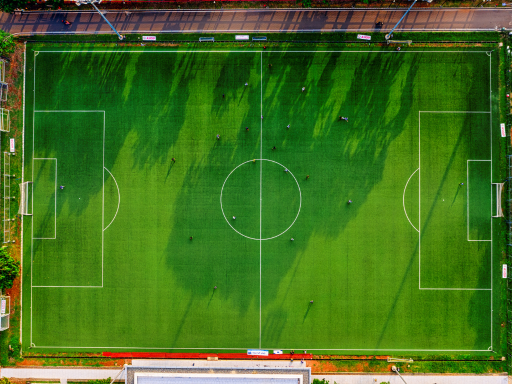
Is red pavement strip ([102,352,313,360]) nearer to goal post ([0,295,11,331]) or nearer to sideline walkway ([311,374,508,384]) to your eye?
sideline walkway ([311,374,508,384])

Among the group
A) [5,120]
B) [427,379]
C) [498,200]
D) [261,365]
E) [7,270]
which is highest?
[5,120]

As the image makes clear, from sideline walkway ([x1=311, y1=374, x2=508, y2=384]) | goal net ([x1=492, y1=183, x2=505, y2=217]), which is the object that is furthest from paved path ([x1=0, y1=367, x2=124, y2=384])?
goal net ([x1=492, y1=183, x2=505, y2=217])

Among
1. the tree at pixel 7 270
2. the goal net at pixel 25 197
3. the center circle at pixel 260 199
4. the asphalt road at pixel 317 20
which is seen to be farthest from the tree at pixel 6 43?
the center circle at pixel 260 199

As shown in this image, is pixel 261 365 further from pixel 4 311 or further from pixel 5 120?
pixel 5 120

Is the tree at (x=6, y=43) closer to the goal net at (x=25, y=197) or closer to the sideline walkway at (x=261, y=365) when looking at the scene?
the goal net at (x=25, y=197)

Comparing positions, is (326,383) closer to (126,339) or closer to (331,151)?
(126,339)

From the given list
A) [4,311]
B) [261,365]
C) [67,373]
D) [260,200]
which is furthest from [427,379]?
[4,311]
